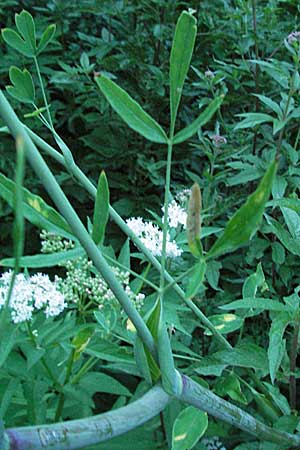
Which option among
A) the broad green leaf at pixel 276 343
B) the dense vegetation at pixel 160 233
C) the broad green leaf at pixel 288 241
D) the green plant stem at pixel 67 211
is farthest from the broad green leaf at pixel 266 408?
the green plant stem at pixel 67 211

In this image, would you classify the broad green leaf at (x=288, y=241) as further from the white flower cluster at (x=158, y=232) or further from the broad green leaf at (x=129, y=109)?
the broad green leaf at (x=129, y=109)

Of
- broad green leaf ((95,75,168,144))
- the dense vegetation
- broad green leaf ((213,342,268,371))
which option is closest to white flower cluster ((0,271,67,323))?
the dense vegetation

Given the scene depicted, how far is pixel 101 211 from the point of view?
0.55 meters

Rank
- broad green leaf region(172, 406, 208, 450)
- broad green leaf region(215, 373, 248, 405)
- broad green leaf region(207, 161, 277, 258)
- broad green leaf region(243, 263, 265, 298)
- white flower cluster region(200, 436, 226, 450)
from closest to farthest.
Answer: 1. broad green leaf region(207, 161, 277, 258)
2. broad green leaf region(172, 406, 208, 450)
3. broad green leaf region(215, 373, 248, 405)
4. broad green leaf region(243, 263, 265, 298)
5. white flower cluster region(200, 436, 226, 450)

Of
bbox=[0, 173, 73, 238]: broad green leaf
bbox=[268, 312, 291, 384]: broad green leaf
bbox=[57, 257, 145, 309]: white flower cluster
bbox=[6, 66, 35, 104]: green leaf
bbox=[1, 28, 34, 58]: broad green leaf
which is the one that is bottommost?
bbox=[268, 312, 291, 384]: broad green leaf

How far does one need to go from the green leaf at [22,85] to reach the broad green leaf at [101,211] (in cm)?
21

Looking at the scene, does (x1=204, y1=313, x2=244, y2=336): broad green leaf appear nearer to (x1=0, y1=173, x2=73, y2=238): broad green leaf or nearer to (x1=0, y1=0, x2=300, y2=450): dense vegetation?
(x1=0, y1=0, x2=300, y2=450): dense vegetation

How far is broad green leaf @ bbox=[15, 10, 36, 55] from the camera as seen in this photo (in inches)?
27.8

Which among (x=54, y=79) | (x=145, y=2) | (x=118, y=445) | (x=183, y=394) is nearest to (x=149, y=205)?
(x=54, y=79)

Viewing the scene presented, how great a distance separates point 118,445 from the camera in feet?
3.41

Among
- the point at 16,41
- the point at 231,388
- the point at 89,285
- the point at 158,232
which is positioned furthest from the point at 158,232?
the point at 16,41

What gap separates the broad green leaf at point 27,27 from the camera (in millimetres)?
707

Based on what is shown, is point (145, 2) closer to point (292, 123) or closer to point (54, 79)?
point (54, 79)

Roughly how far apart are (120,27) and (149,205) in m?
0.59
